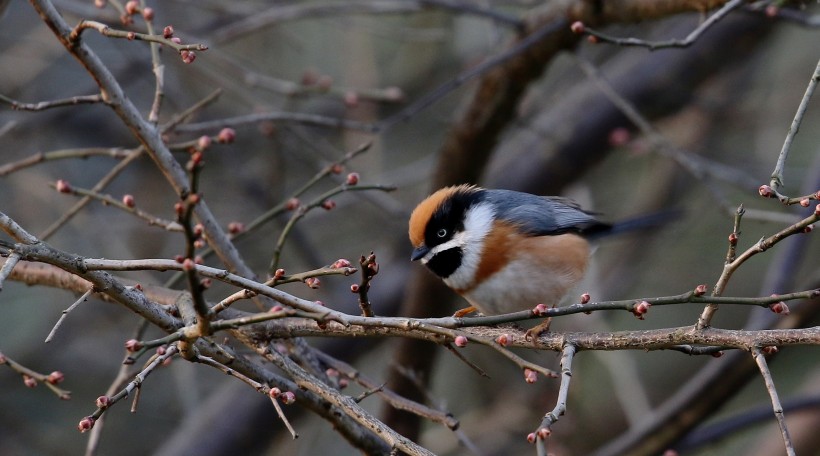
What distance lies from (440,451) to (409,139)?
2.96 m

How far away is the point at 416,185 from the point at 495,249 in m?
3.70

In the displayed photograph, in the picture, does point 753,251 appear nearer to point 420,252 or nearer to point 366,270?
point 366,270

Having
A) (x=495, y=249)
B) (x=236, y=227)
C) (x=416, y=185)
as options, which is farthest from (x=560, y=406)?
(x=416, y=185)

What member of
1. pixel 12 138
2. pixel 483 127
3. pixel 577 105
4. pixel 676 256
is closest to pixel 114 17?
pixel 12 138

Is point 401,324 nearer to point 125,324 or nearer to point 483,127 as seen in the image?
point 483,127

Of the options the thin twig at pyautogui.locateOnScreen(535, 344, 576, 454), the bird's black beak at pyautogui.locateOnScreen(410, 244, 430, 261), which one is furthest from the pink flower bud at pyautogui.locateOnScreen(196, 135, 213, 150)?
the bird's black beak at pyautogui.locateOnScreen(410, 244, 430, 261)

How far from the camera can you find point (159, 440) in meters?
6.90

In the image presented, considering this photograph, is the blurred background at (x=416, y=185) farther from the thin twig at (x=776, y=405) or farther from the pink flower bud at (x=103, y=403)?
the pink flower bud at (x=103, y=403)

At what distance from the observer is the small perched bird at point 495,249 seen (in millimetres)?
3924

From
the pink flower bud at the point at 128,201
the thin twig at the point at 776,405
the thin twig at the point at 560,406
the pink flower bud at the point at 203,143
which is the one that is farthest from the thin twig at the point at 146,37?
the thin twig at the point at 776,405

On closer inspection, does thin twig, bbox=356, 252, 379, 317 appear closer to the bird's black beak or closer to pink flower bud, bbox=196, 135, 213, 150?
pink flower bud, bbox=196, 135, 213, 150

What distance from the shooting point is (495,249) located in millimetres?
3967

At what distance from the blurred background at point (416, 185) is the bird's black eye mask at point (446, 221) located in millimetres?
1017

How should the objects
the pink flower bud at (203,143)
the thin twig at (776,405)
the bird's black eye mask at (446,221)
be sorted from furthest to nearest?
the bird's black eye mask at (446,221)
the pink flower bud at (203,143)
the thin twig at (776,405)
